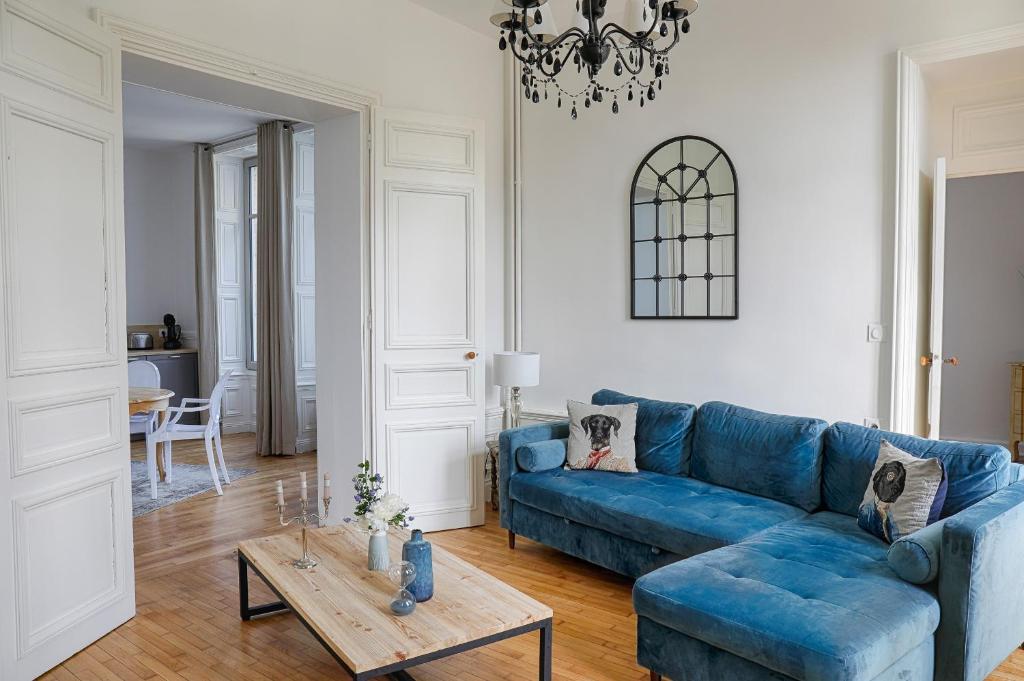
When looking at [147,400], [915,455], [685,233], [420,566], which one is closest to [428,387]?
[685,233]

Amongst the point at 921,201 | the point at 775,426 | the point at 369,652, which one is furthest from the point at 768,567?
the point at 921,201

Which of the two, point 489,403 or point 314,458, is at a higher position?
point 489,403

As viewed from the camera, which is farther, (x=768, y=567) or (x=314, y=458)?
(x=314, y=458)

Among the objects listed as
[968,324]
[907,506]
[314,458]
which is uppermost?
[968,324]

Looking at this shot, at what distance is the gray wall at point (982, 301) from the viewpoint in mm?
6301

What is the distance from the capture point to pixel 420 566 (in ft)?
8.07

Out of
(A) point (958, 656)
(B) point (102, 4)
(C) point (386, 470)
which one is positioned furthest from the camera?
(C) point (386, 470)

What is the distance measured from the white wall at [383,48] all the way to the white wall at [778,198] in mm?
577

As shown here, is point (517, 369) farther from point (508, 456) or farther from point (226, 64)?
point (226, 64)

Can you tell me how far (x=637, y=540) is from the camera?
3.37 m

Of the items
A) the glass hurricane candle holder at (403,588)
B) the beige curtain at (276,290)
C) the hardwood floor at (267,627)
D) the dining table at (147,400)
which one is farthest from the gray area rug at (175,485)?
the glass hurricane candle holder at (403,588)

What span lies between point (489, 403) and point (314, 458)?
8.32ft

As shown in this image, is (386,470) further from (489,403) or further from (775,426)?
(775,426)

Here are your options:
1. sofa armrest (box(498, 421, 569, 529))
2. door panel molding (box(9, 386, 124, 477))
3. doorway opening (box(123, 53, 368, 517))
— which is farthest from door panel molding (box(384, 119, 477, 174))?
door panel molding (box(9, 386, 124, 477))
